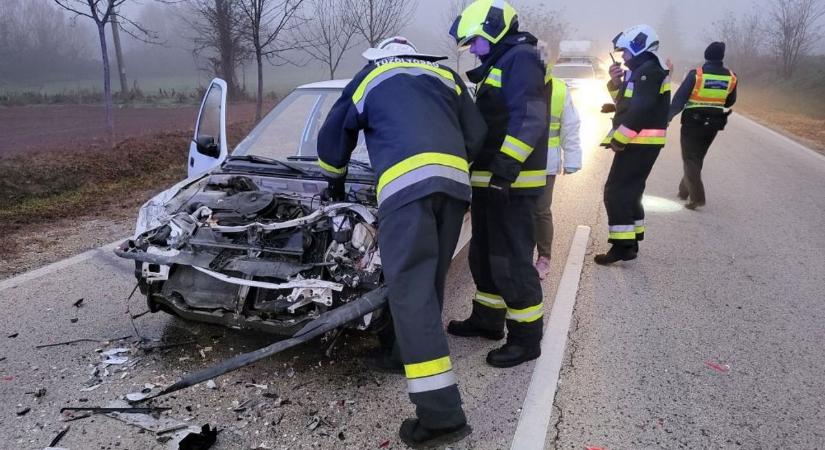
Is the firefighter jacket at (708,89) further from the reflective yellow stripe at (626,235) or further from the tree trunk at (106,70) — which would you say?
the tree trunk at (106,70)

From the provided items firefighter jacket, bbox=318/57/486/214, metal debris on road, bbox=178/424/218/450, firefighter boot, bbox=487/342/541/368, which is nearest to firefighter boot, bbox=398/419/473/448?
firefighter boot, bbox=487/342/541/368

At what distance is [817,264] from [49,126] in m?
16.9

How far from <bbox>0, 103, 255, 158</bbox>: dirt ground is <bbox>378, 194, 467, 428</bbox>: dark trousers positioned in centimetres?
832

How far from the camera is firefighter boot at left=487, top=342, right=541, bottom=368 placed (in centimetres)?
347

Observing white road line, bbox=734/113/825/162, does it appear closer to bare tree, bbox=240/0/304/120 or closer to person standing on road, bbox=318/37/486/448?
bare tree, bbox=240/0/304/120

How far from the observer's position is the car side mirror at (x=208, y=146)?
462 cm

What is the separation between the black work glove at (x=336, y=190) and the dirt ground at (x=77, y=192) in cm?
316

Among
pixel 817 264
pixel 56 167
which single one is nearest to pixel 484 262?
pixel 817 264

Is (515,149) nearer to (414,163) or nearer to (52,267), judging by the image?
(414,163)

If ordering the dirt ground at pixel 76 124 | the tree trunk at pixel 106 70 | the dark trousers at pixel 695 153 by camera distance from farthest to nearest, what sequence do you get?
the dirt ground at pixel 76 124
the tree trunk at pixel 106 70
the dark trousers at pixel 695 153

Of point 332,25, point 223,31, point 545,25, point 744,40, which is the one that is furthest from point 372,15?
point 744,40

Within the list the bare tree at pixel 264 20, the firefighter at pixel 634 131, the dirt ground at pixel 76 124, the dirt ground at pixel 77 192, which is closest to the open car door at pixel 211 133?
the dirt ground at pixel 77 192

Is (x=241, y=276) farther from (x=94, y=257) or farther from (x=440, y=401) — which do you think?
(x=94, y=257)

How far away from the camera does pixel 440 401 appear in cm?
264
